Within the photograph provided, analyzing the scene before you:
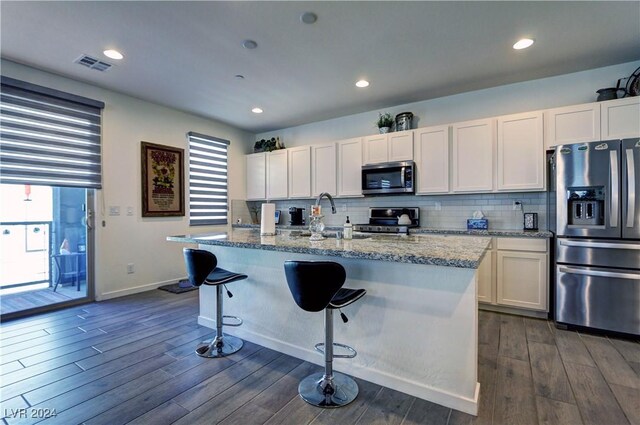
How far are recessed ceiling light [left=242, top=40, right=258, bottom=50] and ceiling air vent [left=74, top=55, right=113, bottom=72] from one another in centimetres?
158

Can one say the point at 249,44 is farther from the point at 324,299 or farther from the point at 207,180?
the point at 207,180

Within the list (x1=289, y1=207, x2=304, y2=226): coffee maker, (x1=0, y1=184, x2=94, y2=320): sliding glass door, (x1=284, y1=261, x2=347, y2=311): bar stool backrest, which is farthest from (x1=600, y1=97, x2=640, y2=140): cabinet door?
(x1=0, y1=184, x2=94, y2=320): sliding glass door

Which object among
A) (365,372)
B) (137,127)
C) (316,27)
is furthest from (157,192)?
(365,372)

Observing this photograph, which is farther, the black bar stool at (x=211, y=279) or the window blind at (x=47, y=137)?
the window blind at (x=47, y=137)

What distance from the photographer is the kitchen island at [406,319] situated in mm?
1655

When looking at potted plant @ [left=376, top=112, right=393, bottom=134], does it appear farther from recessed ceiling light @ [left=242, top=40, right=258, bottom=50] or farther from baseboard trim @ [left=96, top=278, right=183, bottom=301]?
baseboard trim @ [left=96, top=278, right=183, bottom=301]

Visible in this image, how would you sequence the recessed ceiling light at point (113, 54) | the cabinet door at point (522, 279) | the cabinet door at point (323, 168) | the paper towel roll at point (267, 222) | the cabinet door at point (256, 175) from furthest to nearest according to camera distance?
1. the cabinet door at point (256, 175)
2. the cabinet door at point (323, 168)
3. the cabinet door at point (522, 279)
4. the recessed ceiling light at point (113, 54)
5. the paper towel roll at point (267, 222)

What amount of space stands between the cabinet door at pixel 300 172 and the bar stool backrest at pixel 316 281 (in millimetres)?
3382

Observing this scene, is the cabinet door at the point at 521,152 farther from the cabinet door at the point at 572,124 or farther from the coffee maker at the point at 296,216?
the coffee maker at the point at 296,216

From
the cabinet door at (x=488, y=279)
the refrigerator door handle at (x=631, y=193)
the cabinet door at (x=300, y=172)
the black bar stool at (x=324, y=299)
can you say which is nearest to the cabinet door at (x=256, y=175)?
the cabinet door at (x=300, y=172)

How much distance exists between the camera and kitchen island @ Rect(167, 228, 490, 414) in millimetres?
1655

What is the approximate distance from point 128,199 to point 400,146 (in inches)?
151

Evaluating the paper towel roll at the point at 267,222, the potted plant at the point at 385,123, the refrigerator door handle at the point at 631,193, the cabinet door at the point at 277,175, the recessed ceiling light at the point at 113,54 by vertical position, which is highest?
the recessed ceiling light at the point at 113,54

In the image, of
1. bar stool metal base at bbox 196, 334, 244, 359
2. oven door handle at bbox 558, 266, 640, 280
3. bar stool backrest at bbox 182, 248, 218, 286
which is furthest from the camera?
oven door handle at bbox 558, 266, 640, 280
